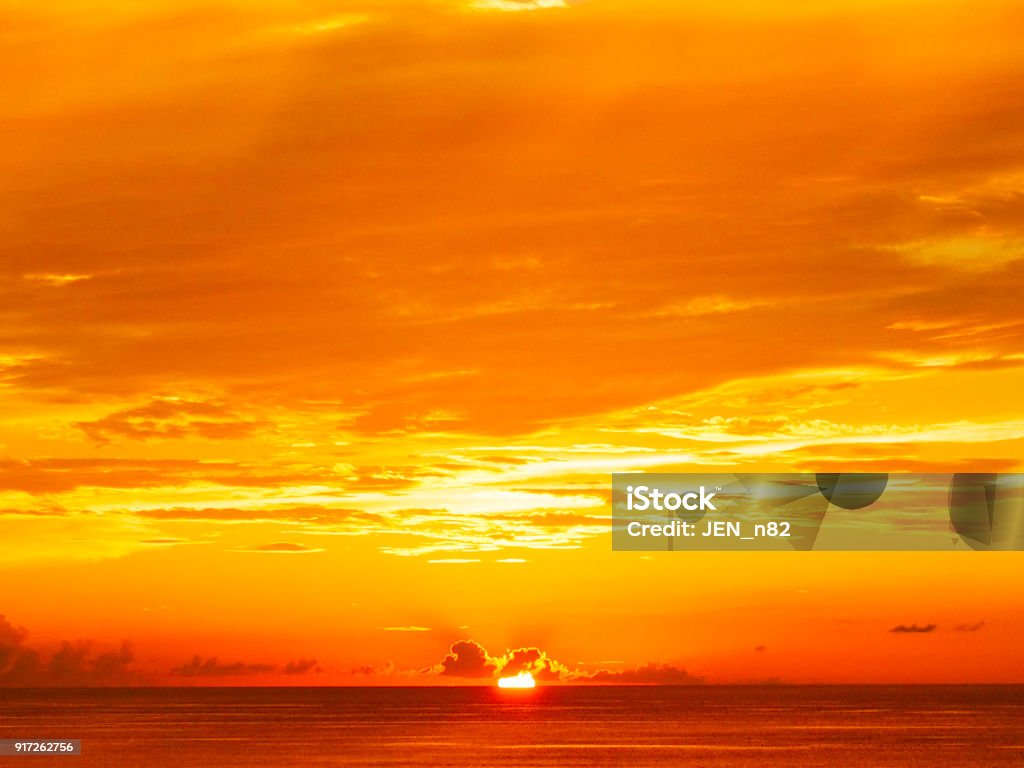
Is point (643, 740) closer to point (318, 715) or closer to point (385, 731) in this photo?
point (385, 731)

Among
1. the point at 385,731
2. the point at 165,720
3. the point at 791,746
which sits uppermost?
the point at 165,720

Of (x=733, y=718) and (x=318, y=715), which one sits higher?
(x=318, y=715)

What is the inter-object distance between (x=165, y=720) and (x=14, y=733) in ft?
134

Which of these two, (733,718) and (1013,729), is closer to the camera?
(1013,729)

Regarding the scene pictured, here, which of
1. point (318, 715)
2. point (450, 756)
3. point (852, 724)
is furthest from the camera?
point (318, 715)

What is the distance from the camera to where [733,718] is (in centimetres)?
18575

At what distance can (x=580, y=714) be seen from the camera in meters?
195

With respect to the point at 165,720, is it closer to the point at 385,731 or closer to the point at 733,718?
the point at 385,731

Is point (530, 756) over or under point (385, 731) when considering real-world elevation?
under

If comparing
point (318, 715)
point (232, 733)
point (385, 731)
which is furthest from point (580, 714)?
point (232, 733)

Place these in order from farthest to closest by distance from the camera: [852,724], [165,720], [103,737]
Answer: [165,720] < [852,724] < [103,737]

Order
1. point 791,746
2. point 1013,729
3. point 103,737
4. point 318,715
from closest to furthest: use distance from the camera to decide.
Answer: point 791,746 < point 103,737 < point 1013,729 < point 318,715

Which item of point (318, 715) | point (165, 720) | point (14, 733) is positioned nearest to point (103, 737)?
point (14, 733)

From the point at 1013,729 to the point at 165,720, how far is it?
11992 centimetres
